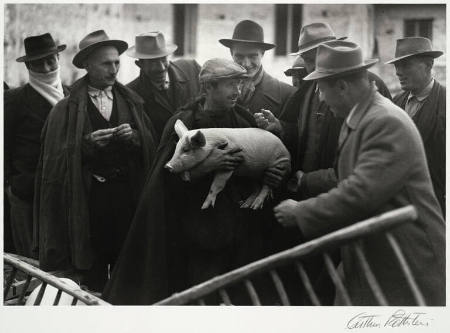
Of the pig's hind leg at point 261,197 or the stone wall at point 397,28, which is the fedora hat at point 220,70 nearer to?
the pig's hind leg at point 261,197

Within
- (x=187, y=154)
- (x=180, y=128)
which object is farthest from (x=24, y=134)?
(x=187, y=154)

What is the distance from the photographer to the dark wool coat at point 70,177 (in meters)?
5.06

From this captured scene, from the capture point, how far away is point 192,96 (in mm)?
5020

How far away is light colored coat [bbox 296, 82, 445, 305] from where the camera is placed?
3.63 metres

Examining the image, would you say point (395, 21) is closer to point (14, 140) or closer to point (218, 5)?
point (218, 5)

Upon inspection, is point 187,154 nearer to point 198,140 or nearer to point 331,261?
point 198,140

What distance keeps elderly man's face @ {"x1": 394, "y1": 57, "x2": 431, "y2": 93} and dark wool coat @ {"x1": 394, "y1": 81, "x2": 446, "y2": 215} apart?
0.24 feet

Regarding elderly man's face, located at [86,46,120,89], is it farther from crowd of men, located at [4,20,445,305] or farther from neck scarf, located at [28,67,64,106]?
neck scarf, located at [28,67,64,106]

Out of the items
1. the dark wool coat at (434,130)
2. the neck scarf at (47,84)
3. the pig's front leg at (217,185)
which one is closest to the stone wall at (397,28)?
the dark wool coat at (434,130)

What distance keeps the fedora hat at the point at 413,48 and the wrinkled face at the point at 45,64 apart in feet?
7.83

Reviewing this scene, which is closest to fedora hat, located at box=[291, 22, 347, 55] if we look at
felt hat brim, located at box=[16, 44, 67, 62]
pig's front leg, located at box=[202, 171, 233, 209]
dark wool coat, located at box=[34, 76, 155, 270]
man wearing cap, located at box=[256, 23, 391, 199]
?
man wearing cap, located at box=[256, 23, 391, 199]

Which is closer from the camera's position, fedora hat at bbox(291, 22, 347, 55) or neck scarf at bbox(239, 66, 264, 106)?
fedora hat at bbox(291, 22, 347, 55)

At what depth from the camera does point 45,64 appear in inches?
209
